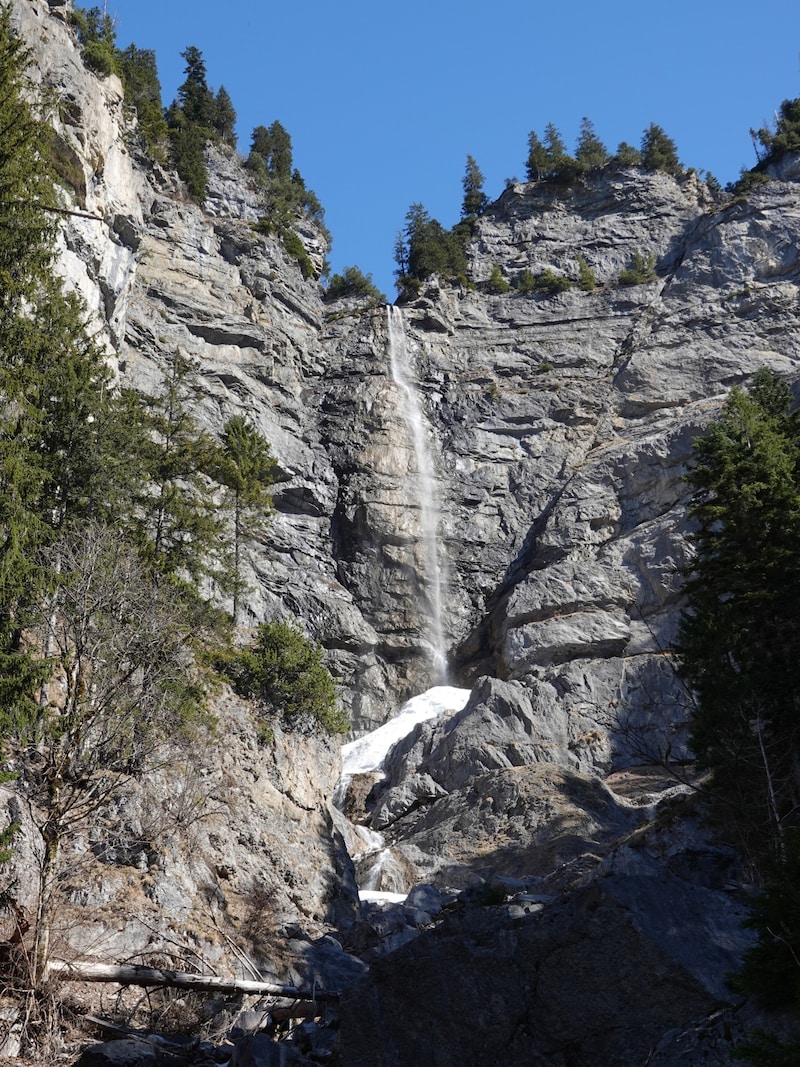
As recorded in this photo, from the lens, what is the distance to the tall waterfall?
49.2 m

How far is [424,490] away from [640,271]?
25.1 m

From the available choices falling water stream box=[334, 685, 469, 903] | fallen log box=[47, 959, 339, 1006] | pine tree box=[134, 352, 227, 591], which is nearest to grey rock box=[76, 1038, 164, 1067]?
Answer: fallen log box=[47, 959, 339, 1006]

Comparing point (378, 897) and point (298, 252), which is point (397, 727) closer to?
point (378, 897)

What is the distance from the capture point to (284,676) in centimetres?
2456

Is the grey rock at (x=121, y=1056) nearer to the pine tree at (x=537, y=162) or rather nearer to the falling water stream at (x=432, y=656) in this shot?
the falling water stream at (x=432, y=656)

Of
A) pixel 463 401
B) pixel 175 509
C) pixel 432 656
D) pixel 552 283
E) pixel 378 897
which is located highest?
pixel 552 283

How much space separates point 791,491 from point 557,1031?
589 inches

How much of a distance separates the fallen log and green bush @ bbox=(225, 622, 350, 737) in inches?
483

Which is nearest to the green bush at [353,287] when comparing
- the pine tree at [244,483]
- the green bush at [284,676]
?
the pine tree at [244,483]

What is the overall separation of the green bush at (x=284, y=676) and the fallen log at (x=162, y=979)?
483 inches

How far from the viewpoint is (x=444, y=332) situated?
6194 centimetres

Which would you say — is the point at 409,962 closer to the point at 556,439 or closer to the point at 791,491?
the point at 791,491

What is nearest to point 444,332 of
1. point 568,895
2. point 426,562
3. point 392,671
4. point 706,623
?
point 426,562

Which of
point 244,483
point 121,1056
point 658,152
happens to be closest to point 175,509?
point 244,483
